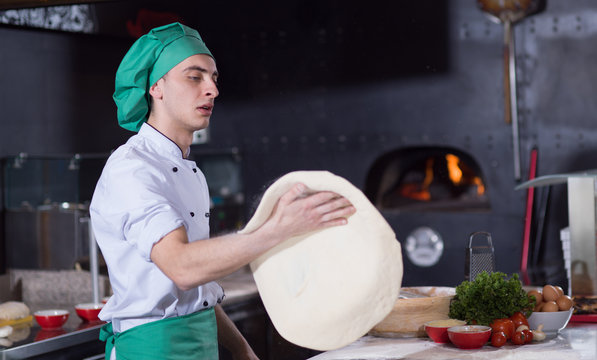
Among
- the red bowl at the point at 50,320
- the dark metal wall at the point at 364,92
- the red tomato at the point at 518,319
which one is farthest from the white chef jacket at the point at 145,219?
the dark metal wall at the point at 364,92

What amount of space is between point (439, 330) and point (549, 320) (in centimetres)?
40

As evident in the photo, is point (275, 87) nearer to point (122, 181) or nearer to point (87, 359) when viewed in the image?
point (87, 359)

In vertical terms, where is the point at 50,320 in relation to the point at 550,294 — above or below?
below

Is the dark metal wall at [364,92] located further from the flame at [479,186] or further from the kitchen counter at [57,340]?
the kitchen counter at [57,340]

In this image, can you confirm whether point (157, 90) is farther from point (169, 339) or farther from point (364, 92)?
point (364, 92)

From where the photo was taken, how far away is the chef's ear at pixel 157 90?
6.19ft

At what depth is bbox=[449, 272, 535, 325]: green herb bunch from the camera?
228 centimetres

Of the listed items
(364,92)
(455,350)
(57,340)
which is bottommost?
(57,340)

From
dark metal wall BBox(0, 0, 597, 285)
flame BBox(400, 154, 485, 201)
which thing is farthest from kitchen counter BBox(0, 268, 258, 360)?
flame BBox(400, 154, 485, 201)

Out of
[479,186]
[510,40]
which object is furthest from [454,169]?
[510,40]

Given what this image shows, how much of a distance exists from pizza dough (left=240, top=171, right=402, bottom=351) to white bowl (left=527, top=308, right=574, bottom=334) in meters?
0.89

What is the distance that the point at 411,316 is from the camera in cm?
233

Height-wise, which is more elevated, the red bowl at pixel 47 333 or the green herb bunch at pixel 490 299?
the green herb bunch at pixel 490 299

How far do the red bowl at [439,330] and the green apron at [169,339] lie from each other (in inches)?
26.7
